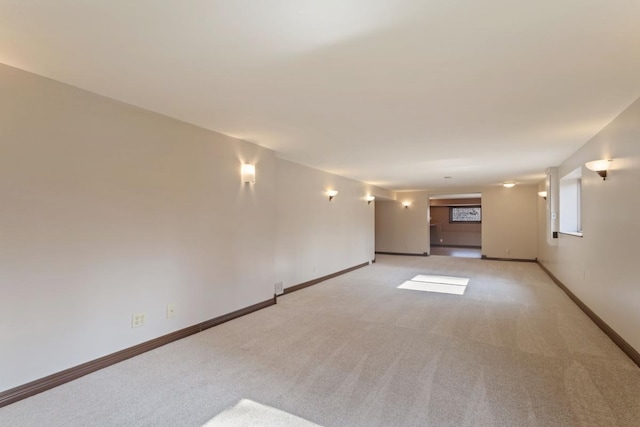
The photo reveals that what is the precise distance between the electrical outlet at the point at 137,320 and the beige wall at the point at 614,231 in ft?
14.2

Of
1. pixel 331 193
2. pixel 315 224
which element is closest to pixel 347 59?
pixel 315 224

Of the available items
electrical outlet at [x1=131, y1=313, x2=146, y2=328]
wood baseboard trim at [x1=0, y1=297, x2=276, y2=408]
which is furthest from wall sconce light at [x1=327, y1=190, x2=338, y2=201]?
electrical outlet at [x1=131, y1=313, x2=146, y2=328]

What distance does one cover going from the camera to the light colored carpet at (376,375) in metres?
1.99

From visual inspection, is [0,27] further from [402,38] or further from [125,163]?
[402,38]

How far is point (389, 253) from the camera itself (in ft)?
35.4

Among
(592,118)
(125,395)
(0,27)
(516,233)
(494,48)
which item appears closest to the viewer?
(0,27)

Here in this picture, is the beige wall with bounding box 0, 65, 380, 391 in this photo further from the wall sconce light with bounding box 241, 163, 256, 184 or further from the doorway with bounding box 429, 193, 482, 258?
the doorway with bounding box 429, 193, 482, 258

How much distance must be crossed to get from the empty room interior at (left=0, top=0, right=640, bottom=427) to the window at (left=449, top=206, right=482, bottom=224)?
9.78 m

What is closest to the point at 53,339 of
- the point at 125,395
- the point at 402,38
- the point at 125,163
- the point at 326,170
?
the point at 125,395

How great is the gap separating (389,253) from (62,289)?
31.2 feet

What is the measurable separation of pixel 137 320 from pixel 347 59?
285cm

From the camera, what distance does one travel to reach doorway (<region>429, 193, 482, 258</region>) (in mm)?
13352

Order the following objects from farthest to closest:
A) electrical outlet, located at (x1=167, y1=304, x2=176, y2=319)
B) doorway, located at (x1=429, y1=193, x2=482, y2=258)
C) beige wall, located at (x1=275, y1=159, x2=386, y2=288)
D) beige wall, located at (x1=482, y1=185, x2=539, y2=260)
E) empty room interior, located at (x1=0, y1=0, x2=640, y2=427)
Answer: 1. doorway, located at (x1=429, y1=193, x2=482, y2=258)
2. beige wall, located at (x1=482, y1=185, x2=539, y2=260)
3. beige wall, located at (x1=275, y1=159, x2=386, y2=288)
4. electrical outlet, located at (x1=167, y1=304, x2=176, y2=319)
5. empty room interior, located at (x1=0, y1=0, x2=640, y2=427)

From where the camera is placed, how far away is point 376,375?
2484 millimetres
